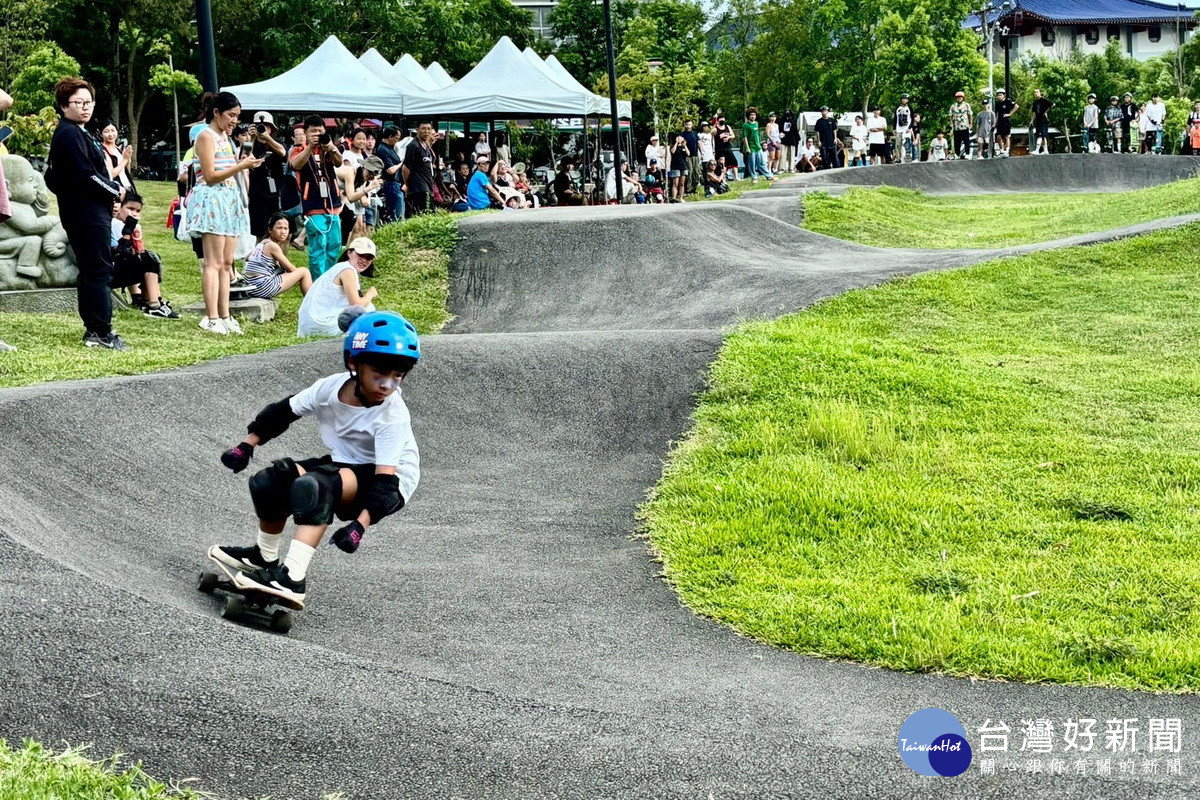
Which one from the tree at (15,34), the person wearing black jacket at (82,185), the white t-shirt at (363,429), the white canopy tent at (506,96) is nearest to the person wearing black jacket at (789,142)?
the white canopy tent at (506,96)

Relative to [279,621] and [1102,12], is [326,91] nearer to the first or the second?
[279,621]

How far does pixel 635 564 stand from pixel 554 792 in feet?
10.0

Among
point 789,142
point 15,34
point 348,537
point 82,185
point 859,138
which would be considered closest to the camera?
point 348,537

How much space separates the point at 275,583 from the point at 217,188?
22.5ft

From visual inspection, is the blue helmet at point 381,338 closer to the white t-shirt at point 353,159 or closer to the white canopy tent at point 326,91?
the white t-shirt at point 353,159

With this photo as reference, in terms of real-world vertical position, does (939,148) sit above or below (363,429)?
above

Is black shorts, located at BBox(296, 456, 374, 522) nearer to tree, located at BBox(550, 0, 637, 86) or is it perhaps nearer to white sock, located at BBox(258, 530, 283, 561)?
white sock, located at BBox(258, 530, 283, 561)

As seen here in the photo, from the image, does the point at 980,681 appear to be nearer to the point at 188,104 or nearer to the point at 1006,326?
the point at 1006,326

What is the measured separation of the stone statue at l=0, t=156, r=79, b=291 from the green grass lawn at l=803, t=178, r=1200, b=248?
12659 mm

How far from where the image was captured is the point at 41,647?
14.2 feet

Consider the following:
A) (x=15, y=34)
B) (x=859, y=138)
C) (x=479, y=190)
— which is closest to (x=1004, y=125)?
(x=859, y=138)

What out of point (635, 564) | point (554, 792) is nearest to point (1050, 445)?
point (635, 564)

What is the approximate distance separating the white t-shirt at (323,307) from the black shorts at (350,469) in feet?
17.9

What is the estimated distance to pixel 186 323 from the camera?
12.5 m
